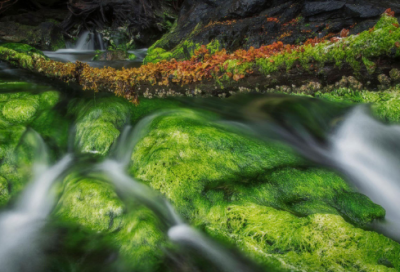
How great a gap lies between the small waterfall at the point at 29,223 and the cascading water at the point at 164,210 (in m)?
0.88

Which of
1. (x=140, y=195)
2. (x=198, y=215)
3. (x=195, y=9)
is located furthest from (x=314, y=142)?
(x=195, y=9)

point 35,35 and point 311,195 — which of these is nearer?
point 311,195

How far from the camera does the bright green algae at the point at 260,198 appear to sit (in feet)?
6.73

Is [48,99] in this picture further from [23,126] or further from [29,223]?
[29,223]

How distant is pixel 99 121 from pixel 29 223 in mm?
2305

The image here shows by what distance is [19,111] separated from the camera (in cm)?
537

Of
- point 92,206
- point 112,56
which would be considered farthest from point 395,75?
point 112,56

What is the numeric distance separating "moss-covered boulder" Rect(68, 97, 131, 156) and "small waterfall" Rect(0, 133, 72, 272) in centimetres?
49

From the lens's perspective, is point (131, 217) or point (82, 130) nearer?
point (131, 217)

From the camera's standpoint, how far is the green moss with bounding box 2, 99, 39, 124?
5223 millimetres

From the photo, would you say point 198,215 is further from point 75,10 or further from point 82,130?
point 75,10

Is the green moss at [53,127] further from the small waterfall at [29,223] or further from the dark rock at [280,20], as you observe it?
the dark rock at [280,20]

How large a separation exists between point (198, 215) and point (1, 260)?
2209 millimetres

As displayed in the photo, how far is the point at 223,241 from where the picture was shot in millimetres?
2646
